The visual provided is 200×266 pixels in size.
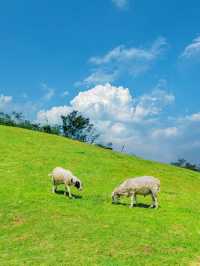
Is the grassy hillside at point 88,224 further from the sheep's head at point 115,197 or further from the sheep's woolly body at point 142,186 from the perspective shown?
the sheep's woolly body at point 142,186

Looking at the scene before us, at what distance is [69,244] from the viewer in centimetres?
1705

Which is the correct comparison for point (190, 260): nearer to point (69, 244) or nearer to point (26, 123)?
point (69, 244)

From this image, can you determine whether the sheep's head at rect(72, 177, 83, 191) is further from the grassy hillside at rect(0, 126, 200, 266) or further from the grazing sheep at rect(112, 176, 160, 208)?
the grazing sheep at rect(112, 176, 160, 208)

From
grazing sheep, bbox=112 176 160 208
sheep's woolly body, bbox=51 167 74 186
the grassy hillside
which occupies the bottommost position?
the grassy hillside

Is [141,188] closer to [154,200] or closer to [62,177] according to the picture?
[154,200]

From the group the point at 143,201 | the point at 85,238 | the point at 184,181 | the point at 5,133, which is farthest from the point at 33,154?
the point at 85,238

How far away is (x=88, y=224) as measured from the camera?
19.9 metres

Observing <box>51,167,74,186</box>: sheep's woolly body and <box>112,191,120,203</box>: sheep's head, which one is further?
<box>51,167,74,186</box>: sheep's woolly body

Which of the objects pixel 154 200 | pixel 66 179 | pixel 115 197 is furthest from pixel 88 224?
pixel 66 179

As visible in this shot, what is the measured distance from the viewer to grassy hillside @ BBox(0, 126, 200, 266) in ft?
52.4

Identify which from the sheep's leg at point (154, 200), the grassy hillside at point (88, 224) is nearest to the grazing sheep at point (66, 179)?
the grassy hillside at point (88, 224)

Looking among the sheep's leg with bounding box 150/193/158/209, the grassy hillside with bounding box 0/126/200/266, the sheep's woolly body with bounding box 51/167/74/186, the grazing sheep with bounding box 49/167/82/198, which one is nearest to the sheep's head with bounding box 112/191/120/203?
the grassy hillside with bounding box 0/126/200/266

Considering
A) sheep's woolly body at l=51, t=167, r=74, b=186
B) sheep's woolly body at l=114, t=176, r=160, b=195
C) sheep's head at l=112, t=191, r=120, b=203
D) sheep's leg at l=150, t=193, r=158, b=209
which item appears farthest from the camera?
sheep's woolly body at l=51, t=167, r=74, b=186

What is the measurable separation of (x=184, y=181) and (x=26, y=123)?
7170cm
